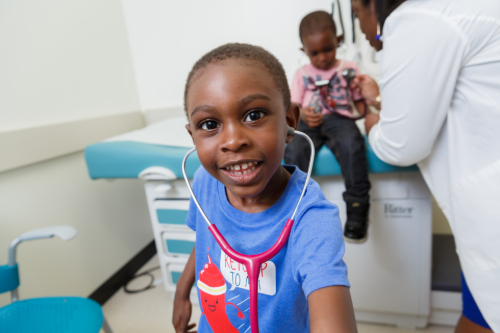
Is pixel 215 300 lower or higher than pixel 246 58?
lower

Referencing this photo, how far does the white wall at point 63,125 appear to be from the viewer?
108 centimetres

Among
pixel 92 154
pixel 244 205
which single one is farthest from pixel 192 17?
pixel 244 205

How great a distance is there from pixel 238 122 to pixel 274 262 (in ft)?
0.77

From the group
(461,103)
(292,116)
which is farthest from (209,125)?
(461,103)

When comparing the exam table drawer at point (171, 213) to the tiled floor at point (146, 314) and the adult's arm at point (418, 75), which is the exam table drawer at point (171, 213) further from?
the adult's arm at point (418, 75)

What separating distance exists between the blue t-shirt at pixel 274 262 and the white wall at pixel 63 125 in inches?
33.9

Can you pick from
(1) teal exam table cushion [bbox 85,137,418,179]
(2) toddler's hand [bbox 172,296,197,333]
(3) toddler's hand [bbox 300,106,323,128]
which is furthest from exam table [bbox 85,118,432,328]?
(2) toddler's hand [bbox 172,296,197,333]

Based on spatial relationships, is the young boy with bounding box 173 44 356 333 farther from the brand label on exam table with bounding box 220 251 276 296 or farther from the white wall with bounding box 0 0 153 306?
the white wall with bounding box 0 0 153 306

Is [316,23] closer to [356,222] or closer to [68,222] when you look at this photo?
[356,222]

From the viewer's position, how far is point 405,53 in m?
0.65

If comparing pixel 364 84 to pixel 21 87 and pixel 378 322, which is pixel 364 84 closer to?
pixel 378 322

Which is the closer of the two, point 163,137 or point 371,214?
point 371,214

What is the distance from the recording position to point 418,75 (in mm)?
647

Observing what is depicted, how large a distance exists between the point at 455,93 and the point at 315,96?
2.08ft
